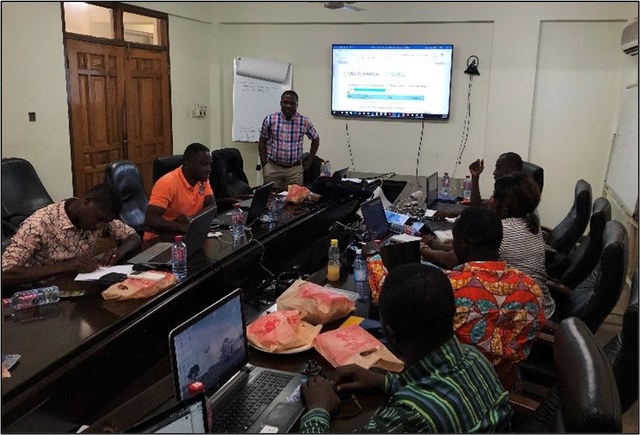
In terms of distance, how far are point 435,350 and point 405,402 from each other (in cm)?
15

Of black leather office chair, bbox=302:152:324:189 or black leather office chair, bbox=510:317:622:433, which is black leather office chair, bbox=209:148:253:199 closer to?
black leather office chair, bbox=302:152:324:189

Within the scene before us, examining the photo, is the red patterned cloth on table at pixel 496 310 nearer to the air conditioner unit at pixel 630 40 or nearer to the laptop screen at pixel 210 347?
the laptop screen at pixel 210 347

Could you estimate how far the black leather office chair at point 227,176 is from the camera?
4770mm

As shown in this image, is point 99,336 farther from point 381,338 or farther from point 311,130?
point 311,130

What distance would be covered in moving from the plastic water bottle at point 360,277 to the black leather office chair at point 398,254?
0.18m

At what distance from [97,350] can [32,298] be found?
1.35 ft

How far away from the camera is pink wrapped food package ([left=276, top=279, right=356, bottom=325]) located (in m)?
2.05

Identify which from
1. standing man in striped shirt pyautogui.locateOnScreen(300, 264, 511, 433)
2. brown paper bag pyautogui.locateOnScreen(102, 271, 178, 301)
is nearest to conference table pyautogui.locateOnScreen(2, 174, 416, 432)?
brown paper bag pyautogui.locateOnScreen(102, 271, 178, 301)

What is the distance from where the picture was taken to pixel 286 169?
572 centimetres

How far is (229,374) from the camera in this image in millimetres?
1632

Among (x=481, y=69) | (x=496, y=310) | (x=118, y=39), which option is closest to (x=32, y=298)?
(x=496, y=310)

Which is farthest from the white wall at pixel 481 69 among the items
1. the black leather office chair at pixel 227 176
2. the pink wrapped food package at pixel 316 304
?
the pink wrapped food package at pixel 316 304

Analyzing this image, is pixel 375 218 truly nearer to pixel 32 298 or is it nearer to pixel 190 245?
pixel 190 245

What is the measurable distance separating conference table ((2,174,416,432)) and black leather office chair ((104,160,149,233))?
1.43m
